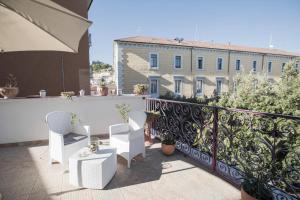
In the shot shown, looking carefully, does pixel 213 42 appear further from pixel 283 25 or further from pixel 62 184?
pixel 62 184

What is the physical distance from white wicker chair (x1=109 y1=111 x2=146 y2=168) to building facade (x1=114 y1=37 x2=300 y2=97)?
1141cm

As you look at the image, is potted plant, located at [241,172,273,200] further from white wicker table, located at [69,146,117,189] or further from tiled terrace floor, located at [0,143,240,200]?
white wicker table, located at [69,146,117,189]

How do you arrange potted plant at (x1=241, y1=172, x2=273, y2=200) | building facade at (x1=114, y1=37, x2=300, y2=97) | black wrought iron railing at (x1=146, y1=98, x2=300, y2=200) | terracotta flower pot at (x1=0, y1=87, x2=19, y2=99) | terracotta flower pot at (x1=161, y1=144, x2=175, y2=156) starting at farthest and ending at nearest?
building facade at (x1=114, y1=37, x2=300, y2=97)
terracotta flower pot at (x1=0, y1=87, x2=19, y2=99)
terracotta flower pot at (x1=161, y1=144, x2=175, y2=156)
black wrought iron railing at (x1=146, y1=98, x2=300, y2=200)
potted plant at (x1=241, y1=172, x2=273, y2=200)

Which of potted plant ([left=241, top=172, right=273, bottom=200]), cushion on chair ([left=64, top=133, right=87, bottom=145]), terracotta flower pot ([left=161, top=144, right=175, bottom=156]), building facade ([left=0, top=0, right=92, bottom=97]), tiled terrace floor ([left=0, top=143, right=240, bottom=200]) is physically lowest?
tiled terrace floor ([left=0, top=143, right=240, bottom=200])

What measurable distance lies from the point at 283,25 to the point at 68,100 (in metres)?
13.6

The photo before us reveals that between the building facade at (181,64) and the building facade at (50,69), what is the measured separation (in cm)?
855

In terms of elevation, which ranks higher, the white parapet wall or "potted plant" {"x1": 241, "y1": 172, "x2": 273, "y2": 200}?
the white parapet wall

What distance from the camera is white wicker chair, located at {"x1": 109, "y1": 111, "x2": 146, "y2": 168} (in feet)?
9.53

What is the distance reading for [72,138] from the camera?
3.05 m

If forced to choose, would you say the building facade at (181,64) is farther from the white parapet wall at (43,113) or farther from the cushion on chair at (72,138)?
the cushion on chair at (72,138)

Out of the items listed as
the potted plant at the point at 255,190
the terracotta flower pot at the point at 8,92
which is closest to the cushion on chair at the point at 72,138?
the terracotta flower pot at the point at 8,92

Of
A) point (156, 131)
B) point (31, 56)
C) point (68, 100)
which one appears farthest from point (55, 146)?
point (31, 56)

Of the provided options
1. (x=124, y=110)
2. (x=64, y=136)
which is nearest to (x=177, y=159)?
(x=124, y=110)

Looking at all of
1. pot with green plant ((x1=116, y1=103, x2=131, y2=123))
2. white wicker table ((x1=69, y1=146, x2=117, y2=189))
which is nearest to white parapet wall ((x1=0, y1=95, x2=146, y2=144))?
pot with green plant ((x1=116, y1=103, x2=131, y2=123))
